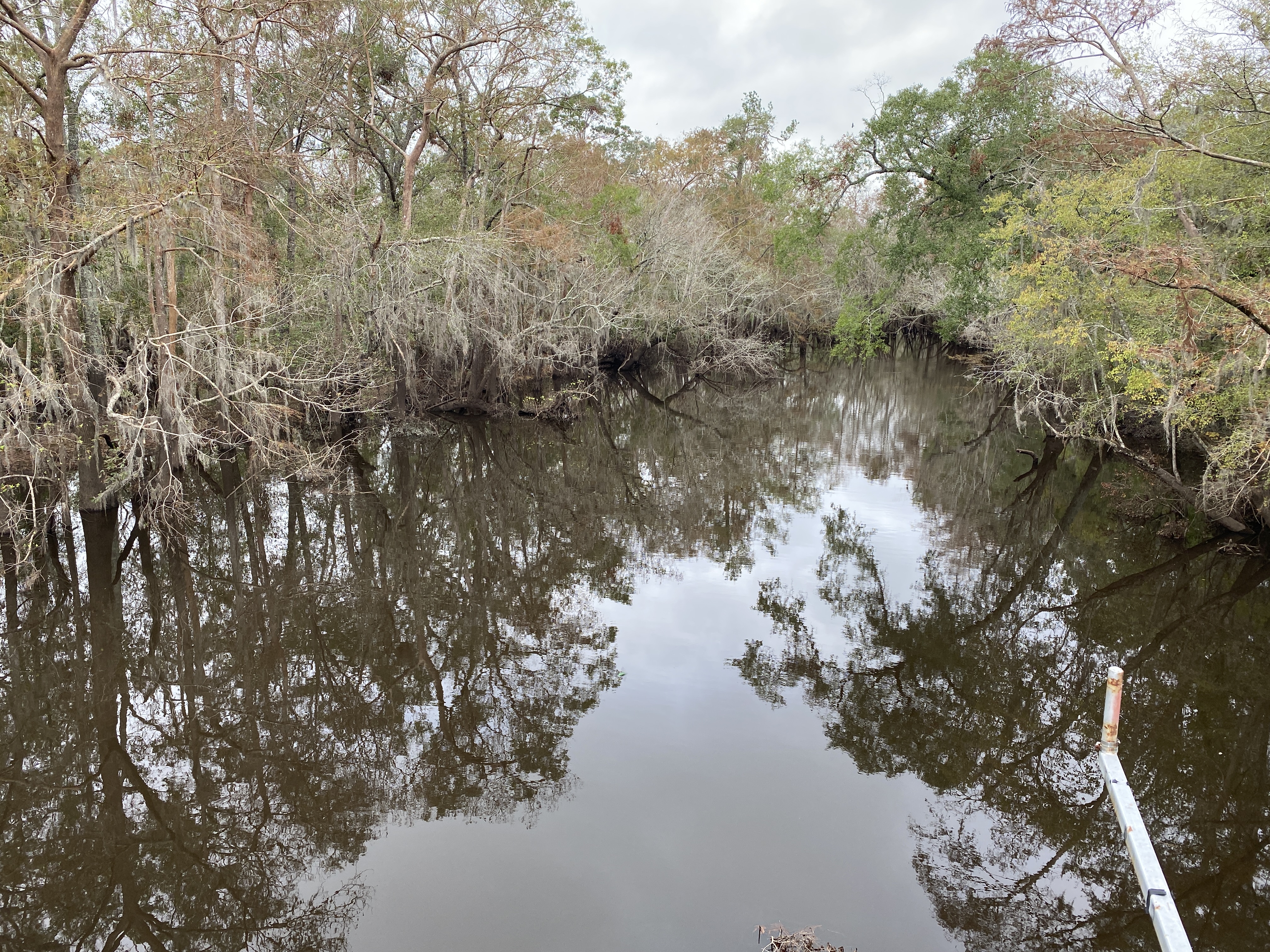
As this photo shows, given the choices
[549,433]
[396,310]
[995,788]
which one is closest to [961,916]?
[995,788]

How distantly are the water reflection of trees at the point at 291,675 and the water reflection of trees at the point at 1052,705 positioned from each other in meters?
2.35

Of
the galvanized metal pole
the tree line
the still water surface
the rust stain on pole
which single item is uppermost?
the tree line

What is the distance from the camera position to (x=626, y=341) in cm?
3080

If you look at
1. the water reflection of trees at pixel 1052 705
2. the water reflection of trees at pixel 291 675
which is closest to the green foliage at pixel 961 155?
the water reflection of trees at pixel 291 675

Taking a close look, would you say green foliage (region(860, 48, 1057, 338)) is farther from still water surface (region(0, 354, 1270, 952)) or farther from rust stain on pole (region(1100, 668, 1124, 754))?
rust stain on pole (region(1100, 668, 1124, 754))

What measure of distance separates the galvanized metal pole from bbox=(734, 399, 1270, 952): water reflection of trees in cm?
195

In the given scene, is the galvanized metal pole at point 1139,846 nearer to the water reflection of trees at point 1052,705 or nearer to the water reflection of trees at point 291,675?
the water reflection of trees at point 1052,705

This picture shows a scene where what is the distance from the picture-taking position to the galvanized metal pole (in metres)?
2.49

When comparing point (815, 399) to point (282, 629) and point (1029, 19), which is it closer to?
point (1029, 19)

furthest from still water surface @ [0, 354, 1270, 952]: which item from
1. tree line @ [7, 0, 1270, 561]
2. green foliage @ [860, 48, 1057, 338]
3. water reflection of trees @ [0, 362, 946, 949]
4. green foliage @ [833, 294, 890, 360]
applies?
green foliage @ [833, 294, 890, 360]

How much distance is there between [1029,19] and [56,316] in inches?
595

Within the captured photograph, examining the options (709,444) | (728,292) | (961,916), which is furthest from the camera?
(728,292)

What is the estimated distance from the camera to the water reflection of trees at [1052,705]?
4832 millimetres

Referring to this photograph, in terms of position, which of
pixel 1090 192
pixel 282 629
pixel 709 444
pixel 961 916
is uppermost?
pixel 709 444
